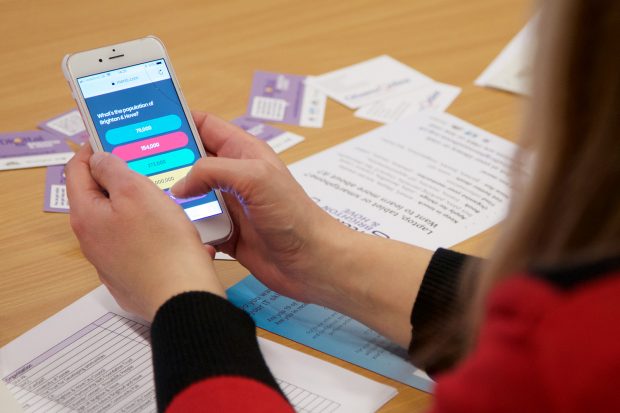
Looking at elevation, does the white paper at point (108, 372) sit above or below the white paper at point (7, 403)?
above

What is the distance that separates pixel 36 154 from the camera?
102 cm

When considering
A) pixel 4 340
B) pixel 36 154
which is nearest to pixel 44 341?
pixel 4 340

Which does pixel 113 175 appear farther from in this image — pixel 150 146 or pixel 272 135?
pixel 272 135

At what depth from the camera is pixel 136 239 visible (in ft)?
2.30

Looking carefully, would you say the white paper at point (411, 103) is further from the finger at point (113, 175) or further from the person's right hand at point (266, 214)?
the finger at point (113, 175)

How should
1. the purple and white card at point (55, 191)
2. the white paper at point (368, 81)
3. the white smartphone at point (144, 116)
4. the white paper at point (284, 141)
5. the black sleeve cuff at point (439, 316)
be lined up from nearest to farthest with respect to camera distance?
the black sleeve cuff at point (439, 316) < the white smartphone at point (144, 116) < the purple and white card at point (55, 191) < the white paper at point (284, 141) < the white paper at point (368, 81)

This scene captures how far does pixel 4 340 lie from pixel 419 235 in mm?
425

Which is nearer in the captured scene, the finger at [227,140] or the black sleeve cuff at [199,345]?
the black sleeve cuff at [199,345]

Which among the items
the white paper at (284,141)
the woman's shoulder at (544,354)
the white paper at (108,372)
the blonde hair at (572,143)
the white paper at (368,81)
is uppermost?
the blonde hair at (572,143)

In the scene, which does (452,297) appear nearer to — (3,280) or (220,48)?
(3,280)

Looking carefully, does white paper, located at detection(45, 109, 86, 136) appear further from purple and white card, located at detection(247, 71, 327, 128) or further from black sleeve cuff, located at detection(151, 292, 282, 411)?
black sleeve cuff, located at detection(151, 292, 282, 411)

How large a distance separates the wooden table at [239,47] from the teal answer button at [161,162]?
132mm

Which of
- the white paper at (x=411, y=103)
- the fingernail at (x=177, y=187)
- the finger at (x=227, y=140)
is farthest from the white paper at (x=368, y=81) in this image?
the fingernail at (x=177, y=187)

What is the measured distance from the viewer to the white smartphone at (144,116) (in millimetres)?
810
